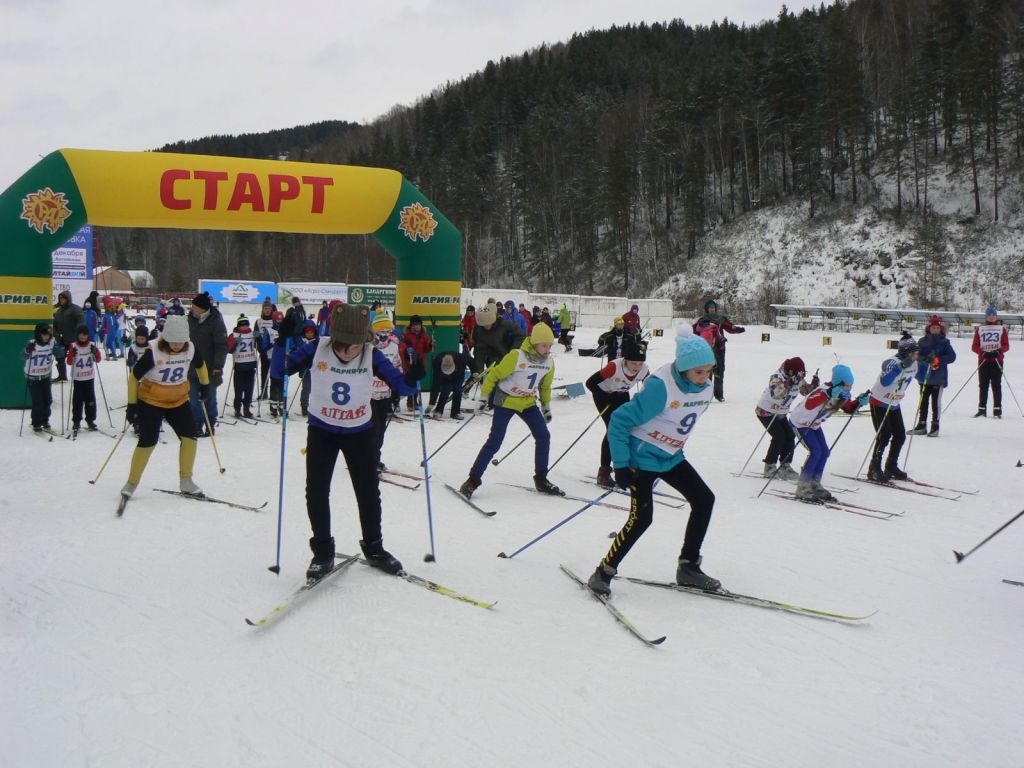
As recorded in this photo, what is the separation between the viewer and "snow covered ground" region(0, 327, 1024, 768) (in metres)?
2.91

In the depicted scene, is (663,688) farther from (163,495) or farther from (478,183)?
(478,183)

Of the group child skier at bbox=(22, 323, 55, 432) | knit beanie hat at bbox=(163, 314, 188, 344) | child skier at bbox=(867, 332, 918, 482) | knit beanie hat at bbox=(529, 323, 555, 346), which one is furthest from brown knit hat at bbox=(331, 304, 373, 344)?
child skier at bbox=(22, 323, 55, 432)

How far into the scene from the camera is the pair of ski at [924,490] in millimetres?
7287

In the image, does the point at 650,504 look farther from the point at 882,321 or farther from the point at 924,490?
the point at 882,321

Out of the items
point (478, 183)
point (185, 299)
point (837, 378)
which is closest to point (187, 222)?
point (837, 378)

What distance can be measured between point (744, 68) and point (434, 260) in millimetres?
42481

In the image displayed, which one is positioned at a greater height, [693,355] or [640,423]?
[693,355]

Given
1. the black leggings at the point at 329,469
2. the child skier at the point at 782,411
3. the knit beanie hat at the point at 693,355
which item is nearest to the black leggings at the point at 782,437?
the child skier at the point at 782,411

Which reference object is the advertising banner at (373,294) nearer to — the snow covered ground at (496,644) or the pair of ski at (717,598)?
the snow covered ground at (496,644)

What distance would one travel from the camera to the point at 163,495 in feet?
21.6

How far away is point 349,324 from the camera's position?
13.9 ft

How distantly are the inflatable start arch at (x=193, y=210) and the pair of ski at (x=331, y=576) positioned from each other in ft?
29.2

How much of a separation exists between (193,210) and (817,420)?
986 cm

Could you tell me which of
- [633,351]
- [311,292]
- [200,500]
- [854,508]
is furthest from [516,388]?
[311,292]
